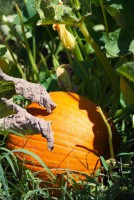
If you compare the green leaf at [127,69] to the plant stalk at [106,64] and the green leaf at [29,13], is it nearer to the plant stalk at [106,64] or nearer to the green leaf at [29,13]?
the plant stalk at [106,64]

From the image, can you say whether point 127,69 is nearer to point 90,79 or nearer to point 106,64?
point 106,64

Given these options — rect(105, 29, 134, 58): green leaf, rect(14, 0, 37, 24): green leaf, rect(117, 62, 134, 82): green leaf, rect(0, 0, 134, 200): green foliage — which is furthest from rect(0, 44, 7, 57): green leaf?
rect(117, 62, 134, 82): green leaf

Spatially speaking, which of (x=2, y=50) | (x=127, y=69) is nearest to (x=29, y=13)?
(x=2, y=50)

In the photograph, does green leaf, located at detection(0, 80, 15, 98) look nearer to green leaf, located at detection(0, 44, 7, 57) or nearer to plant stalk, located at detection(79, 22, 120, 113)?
plant stalk, located at detection(79, 22, 120, 113)

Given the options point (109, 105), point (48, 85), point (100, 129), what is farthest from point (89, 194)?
point (48, 85)

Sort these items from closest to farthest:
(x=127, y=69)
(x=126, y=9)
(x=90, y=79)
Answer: (x=127, y=69) < (x=126, y=9) < (x=90, y=79)
